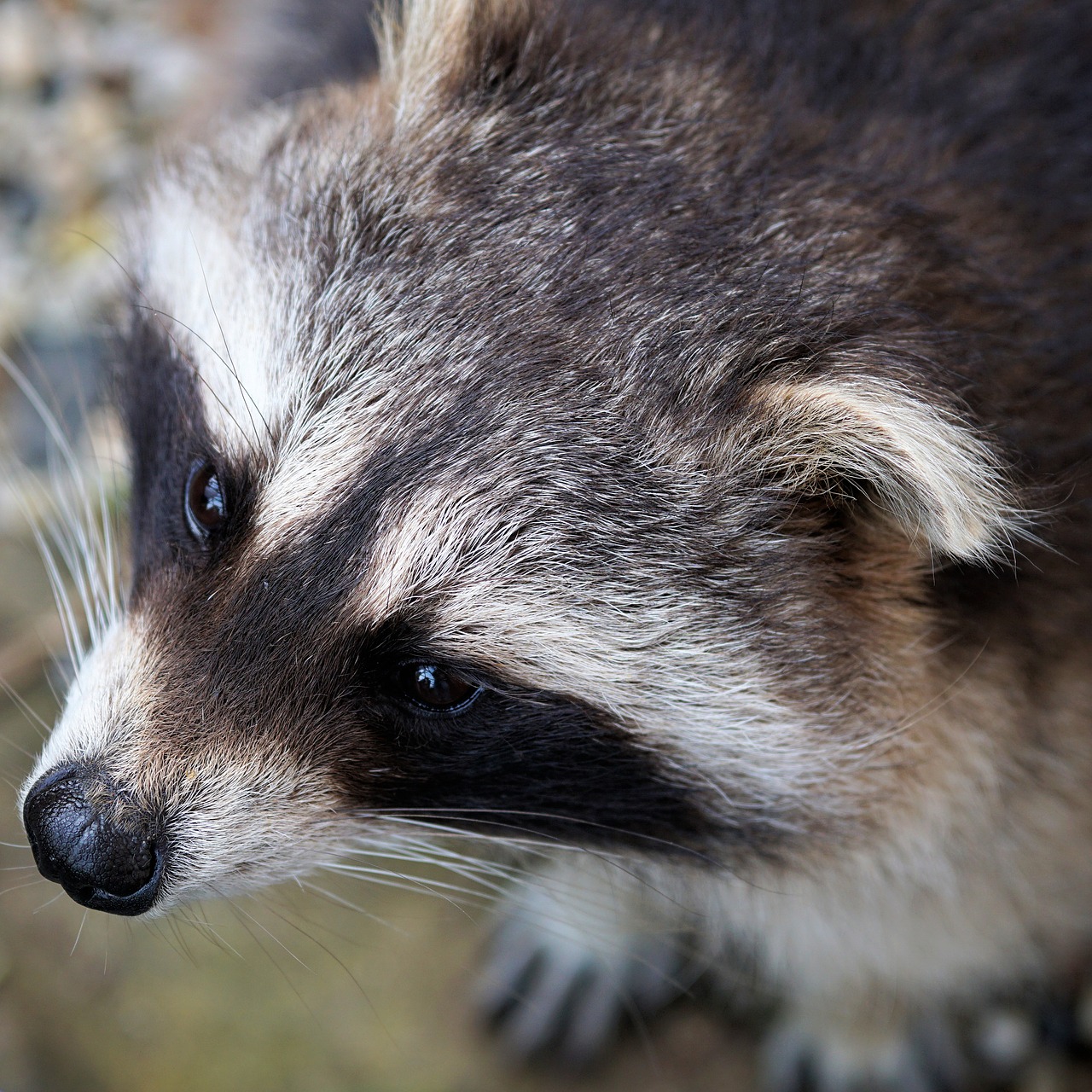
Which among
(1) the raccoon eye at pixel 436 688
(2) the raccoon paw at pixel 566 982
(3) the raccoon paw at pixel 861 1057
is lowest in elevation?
(3) the raccoon paw at pixel 861 1057

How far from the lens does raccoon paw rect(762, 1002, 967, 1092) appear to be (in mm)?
3188

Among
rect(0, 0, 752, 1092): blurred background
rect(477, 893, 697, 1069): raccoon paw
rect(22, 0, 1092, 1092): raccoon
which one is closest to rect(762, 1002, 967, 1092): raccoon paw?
rect(0, 0, 752, 1092): blurred background

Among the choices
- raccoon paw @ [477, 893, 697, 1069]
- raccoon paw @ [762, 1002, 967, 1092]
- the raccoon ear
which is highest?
the raccoon ear

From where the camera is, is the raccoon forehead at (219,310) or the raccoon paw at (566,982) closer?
the raccoon forehead at (219,310)

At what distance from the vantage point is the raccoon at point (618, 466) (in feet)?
6.09

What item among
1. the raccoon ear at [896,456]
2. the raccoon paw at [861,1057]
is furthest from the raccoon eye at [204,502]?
the raccoon paw at [861,1057]

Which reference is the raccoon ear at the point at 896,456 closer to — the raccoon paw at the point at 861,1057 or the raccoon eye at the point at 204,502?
the raccoon eye at the point at 204,502

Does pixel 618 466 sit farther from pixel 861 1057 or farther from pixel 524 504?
pixel 861 1057

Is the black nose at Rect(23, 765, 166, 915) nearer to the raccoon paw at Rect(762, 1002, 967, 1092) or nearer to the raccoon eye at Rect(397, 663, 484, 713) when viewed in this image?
the raccoon eye at Rect(397, 663, 484, 713)

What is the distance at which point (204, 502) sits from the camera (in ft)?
6.68

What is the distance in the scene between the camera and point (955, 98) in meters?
2.30

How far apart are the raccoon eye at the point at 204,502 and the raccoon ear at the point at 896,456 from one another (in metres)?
0.92

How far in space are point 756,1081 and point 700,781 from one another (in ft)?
5.15

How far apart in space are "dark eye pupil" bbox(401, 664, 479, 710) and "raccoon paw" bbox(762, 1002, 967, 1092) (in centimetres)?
181
